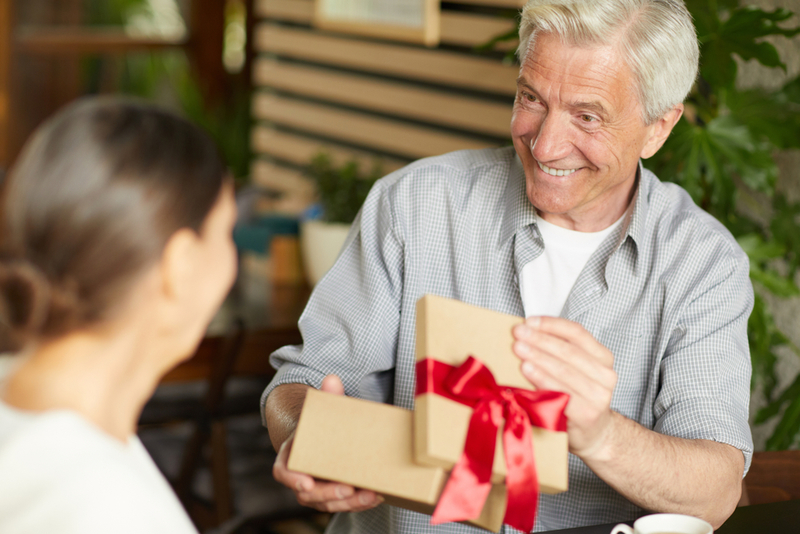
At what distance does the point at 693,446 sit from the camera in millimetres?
1203

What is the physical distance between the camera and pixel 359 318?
4.57ft

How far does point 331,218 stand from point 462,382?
176 centimetres

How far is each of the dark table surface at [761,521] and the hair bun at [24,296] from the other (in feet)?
2.32

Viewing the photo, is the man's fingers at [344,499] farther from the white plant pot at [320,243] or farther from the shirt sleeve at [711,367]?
the white plant pot at [320,243]

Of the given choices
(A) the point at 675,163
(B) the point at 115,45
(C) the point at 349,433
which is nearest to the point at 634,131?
(A) the point at 675,163

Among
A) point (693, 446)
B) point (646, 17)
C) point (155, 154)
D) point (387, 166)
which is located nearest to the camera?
point (155, 154)

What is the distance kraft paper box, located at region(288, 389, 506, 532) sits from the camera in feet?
3.07

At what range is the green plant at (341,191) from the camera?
2.62 metres

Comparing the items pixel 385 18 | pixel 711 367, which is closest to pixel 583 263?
pixel 711 367

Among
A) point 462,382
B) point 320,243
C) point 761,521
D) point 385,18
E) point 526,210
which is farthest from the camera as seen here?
point 385,18

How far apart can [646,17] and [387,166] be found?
2198mm

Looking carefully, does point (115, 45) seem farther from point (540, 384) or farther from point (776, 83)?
point (540, 384)

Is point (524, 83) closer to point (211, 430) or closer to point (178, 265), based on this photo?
point (178, 265)

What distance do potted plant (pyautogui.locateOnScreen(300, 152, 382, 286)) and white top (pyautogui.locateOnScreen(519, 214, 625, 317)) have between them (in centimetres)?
117
